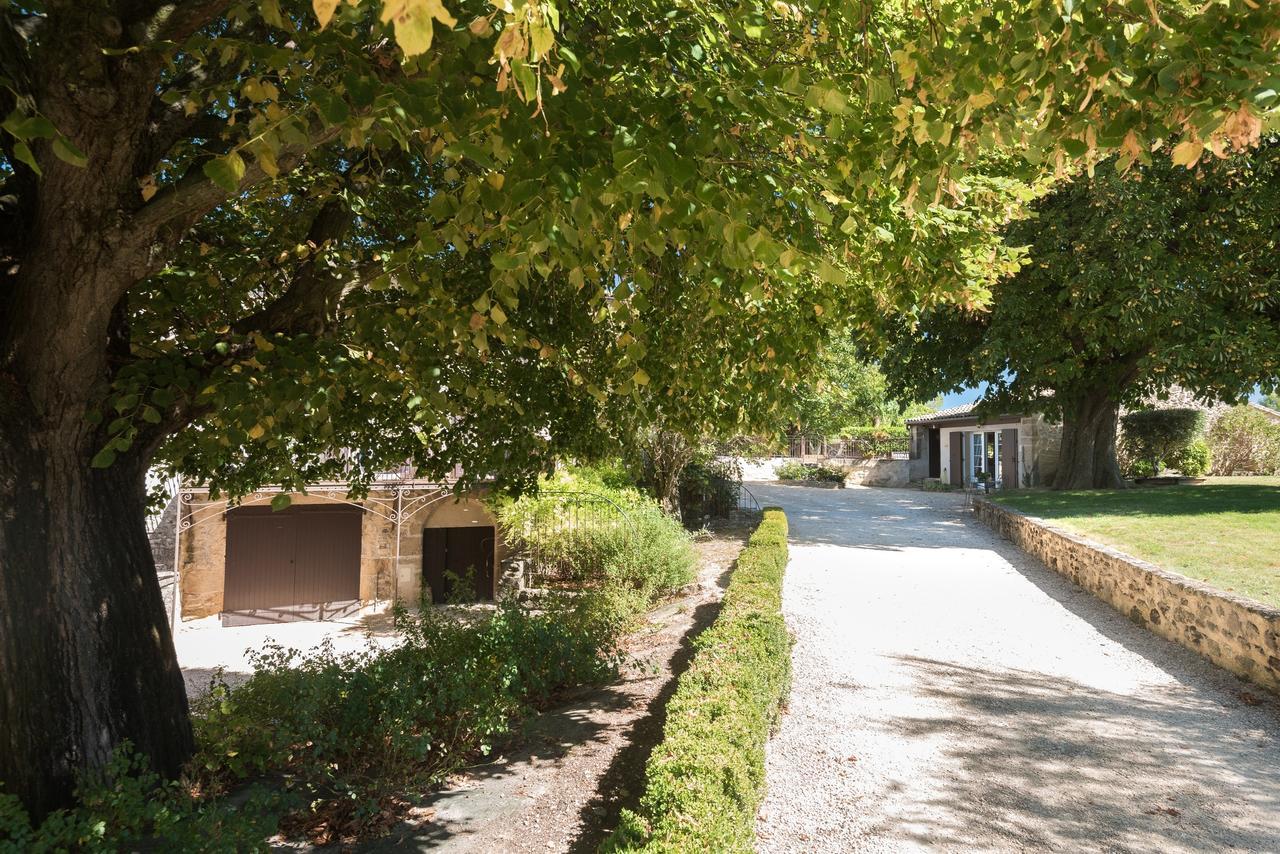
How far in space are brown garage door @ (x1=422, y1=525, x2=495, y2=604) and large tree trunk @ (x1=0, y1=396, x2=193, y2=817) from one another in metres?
13.4

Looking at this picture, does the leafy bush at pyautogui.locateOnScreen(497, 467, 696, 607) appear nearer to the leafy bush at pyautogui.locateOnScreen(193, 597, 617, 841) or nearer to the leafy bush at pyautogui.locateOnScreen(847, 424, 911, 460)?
the leafy bush at pyautogui.locateOnScreen(193, 597, 617, 841)

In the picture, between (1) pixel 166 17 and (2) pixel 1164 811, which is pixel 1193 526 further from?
(1) pixel 166 17

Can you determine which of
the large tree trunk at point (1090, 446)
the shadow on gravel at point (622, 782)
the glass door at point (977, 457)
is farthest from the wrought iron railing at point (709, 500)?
the shadow on gravel at point (622, 782)

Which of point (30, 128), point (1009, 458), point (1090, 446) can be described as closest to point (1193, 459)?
point (1009, 458)

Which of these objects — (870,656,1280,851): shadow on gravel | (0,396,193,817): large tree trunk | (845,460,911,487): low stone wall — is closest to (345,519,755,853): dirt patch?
(0,396,193,817): large tree trunk

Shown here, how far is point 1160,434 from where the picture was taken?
2444 cm

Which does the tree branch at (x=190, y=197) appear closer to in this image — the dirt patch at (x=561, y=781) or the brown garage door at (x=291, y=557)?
the dirt patch at (x=561, y=781)

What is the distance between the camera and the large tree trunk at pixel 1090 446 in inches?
785

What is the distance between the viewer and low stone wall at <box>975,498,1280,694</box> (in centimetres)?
622

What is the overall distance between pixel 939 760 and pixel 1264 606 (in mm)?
3660

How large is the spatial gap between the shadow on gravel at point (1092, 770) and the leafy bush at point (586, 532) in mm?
6084

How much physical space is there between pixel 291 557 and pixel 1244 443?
3025 cm

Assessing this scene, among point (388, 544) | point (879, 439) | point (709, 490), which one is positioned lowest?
point (388, 544)

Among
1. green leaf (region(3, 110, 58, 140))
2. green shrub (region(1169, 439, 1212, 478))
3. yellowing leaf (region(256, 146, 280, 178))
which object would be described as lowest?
green shrub (region(1169, 439, 1212, 478))
